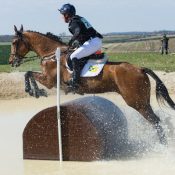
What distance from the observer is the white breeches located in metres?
12.2

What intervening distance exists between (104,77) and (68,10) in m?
1.51

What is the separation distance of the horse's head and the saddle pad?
5.47 feet

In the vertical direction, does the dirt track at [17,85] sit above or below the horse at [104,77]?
below

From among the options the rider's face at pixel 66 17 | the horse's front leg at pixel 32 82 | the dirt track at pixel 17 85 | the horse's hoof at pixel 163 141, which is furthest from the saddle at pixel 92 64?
the dirt track at pixel 17 85

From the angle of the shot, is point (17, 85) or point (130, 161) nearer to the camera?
point (130, 161)

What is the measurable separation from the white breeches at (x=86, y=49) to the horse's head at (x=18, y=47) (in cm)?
141

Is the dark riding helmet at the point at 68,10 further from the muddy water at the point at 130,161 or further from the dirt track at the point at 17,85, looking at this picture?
the dirt track at the point at 17,85

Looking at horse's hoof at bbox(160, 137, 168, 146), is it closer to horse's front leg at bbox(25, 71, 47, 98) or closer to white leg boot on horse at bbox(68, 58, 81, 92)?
white leg boot on horse at bbox(68, 58, 81, 92)

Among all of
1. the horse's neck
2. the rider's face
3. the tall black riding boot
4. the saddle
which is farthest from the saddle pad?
the horse's neck

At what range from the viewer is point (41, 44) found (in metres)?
13.1

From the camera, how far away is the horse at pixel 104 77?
38.6 ft

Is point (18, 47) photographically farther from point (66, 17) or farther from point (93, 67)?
point (93, 67)

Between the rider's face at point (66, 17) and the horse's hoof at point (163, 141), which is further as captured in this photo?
the rider's face at point (66, 17)

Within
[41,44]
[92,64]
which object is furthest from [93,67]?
[41,44]
